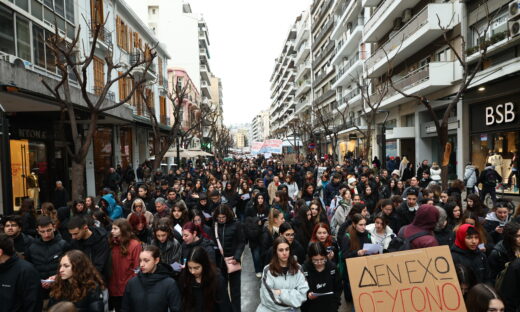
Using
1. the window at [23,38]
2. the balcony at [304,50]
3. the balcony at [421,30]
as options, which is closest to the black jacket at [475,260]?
the balcony at [421,30]

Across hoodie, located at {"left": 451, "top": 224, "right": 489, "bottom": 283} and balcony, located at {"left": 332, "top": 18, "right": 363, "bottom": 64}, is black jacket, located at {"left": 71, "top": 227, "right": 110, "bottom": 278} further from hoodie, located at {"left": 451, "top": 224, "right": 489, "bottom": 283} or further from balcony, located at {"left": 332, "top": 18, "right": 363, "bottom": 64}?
balcony, located at {"left": 332, "top": 18, "right": 363, "bottom": 64}

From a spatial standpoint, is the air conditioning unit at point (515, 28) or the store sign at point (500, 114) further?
the store sign at point (500, 114)

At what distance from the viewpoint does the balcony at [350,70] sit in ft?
117

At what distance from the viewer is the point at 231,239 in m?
6.29

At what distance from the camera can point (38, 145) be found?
56.0 ft

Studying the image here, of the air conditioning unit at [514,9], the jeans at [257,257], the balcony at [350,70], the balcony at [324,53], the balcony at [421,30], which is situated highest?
the balcony at [324,53]

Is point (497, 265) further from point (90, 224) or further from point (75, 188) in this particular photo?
point (75, 188)

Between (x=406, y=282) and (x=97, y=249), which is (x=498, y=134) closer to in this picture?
(x=406, y=282)

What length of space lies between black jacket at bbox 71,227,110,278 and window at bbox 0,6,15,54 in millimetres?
10727

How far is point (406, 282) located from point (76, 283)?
9.78 ft

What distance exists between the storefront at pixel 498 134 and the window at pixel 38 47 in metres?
17.3

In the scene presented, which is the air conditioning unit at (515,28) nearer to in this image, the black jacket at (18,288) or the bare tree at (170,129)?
A: the bare tree at (170,129)

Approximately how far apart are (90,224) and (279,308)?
2816 mm

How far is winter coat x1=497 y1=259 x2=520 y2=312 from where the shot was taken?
11.8ft
